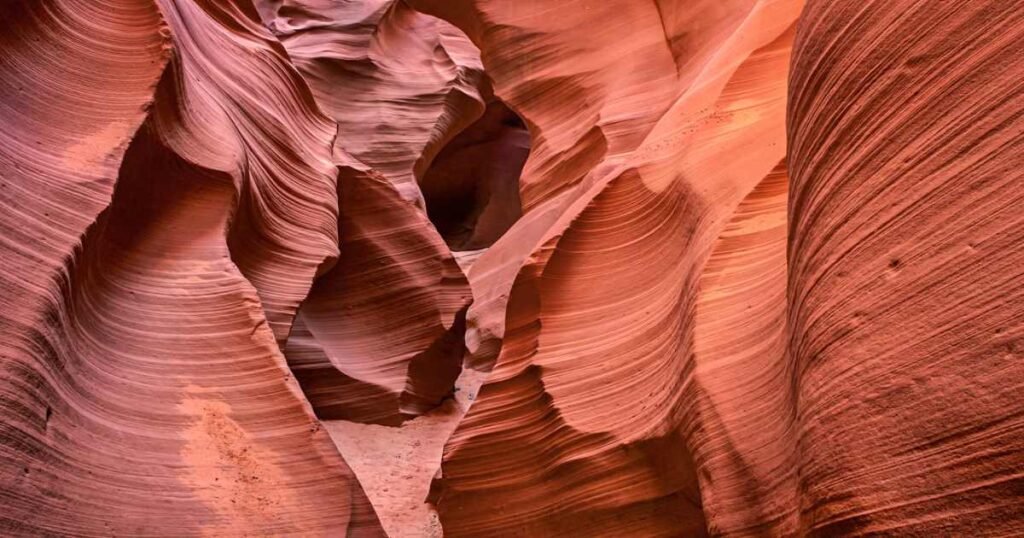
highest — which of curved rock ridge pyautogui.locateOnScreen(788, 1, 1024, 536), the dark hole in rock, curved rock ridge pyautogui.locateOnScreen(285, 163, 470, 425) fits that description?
curved rock ridge pyautogui.locateOnScreen(788, 1, 1024, 536)

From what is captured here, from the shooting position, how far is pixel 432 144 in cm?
1091

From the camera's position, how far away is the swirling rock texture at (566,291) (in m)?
2.02

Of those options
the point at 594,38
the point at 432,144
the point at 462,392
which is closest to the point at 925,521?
the point at 594,38

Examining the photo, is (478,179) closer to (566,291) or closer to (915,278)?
(566,291)

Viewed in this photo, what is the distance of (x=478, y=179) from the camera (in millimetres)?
15227

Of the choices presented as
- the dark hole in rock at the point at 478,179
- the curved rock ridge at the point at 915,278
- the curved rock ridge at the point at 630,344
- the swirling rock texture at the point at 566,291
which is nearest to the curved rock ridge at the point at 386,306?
the swirling rock texture at the point at 566,291

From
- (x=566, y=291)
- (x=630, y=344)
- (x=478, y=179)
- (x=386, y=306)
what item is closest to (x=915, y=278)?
(x=630, y=344)

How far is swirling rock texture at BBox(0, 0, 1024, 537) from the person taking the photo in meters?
2.02

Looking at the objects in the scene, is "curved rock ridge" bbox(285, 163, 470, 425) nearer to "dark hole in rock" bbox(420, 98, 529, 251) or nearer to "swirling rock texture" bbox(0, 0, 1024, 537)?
"swirling rock texture" bbox(0, 0, 1024, 537)

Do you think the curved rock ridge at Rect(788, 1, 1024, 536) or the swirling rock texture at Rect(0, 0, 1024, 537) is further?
the swirling rock texture at Rect(0, 0, 1024, 537)

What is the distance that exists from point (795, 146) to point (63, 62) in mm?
2944

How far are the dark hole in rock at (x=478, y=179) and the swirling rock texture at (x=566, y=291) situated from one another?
23.4 ft

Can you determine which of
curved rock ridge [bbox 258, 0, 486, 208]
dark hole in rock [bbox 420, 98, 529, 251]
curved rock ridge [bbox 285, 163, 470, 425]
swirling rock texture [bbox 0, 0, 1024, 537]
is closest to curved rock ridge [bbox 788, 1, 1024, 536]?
swirling rock texture [bbox 0, 0, 1024, 537]

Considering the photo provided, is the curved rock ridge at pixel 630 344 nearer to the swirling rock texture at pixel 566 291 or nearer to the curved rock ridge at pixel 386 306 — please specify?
the swirling rock texture at pixel 566 291
